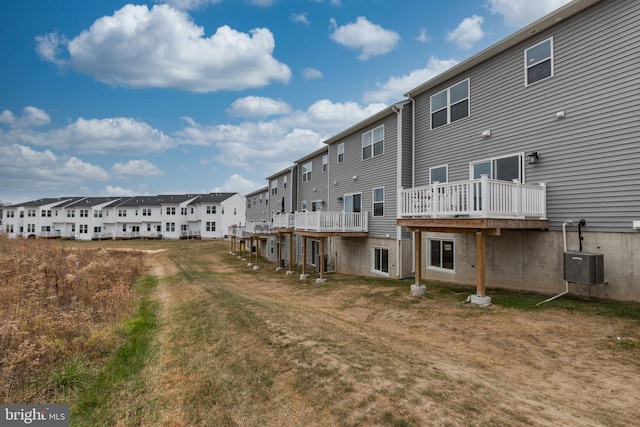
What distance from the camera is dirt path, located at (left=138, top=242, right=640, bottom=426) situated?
3.85 m

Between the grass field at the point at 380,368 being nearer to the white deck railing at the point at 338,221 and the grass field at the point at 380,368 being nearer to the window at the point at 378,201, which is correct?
the window at the point at 378,201

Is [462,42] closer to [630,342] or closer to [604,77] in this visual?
[604,77]

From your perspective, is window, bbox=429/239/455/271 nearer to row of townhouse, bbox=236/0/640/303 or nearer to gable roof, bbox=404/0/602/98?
row of townhouse, bbox=236/0/640/303

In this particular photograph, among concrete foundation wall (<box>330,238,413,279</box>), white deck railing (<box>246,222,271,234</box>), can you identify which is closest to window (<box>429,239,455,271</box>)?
concrete foundation wall (<box>330,238,413,279</box>)

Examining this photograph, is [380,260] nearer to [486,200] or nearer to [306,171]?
[486,200]

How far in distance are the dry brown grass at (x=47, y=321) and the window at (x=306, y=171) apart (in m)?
15.1

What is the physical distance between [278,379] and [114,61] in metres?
20.4

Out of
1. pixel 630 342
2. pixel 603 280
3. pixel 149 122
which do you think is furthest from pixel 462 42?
pixel 149 122

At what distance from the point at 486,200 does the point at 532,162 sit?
313cm

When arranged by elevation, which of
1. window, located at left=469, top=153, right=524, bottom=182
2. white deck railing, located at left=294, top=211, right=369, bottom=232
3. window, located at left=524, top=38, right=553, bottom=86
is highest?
window, located at left=524, top=38, right=553, bottom=86

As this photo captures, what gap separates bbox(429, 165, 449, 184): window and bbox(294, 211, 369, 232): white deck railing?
4368mm

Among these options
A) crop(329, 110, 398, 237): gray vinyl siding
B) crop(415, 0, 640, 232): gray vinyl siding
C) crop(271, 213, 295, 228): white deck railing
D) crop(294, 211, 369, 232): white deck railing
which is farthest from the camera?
crop(271, 213, 295, 228): white deck railing

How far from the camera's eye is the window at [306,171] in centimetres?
2516

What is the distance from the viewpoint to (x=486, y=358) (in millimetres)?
5598
